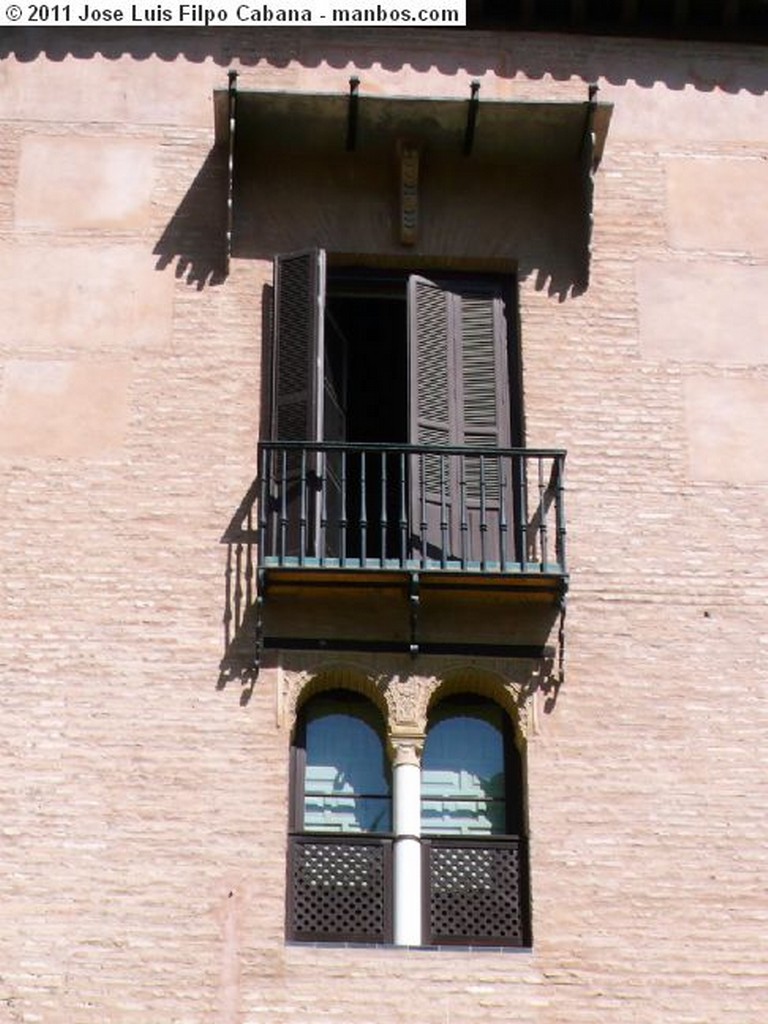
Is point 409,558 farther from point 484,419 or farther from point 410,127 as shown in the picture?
point 410,127

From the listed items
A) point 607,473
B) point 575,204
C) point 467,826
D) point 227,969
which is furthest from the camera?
point 575,204

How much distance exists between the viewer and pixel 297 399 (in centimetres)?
1363

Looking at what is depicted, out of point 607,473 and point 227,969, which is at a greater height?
point 607,473

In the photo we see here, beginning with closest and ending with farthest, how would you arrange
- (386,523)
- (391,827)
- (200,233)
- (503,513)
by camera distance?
(391,827) → (386,523) → (503,513) → (200,233)

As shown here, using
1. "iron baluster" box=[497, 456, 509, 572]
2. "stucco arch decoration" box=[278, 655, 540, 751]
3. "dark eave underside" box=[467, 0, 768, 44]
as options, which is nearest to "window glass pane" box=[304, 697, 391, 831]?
"stucco arch decoration" box=[278, 655, 540, 751]

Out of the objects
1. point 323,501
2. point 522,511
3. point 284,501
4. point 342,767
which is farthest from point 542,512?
point 342,767

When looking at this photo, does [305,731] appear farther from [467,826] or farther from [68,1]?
[68,1]

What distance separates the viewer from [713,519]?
533 inches

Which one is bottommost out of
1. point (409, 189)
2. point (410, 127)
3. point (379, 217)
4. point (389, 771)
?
point (389, 771)

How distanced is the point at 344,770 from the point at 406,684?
0.65 metres

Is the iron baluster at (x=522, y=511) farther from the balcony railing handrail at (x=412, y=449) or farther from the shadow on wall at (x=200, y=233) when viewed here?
the shadow on wall at (x=200, y=233)

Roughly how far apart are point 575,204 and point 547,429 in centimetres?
186

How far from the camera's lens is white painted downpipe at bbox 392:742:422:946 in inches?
475

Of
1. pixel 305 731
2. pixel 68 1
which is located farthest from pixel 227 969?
pixel 68 1
